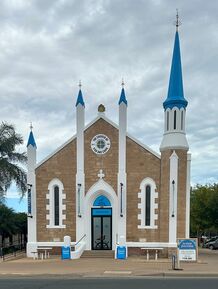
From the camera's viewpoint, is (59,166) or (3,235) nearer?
(59,166)

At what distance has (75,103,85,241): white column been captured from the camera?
24.2 metres

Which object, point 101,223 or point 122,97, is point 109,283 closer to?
point 101,223

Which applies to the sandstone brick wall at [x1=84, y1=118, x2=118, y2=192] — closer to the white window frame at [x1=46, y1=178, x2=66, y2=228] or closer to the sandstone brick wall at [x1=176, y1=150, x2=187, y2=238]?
the white window frame at [x1=46, y1=178, x2=66, y2=228]

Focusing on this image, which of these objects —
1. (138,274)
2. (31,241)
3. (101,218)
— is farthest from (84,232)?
(138,274)

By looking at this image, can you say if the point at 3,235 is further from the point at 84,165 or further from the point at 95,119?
the point at 95,119

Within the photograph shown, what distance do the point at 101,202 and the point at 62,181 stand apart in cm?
295

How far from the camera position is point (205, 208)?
130ft

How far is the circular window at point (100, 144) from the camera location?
81.2ft

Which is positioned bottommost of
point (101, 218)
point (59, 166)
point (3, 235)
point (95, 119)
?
point (3, 235)

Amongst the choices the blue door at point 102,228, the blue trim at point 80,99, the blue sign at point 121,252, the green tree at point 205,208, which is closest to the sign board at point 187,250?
the blue sign at point 121,252

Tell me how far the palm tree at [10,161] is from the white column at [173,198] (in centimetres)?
1217

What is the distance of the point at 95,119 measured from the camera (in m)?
25.0

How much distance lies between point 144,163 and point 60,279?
37.8 feet

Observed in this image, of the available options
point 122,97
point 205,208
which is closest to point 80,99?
point 122,97
